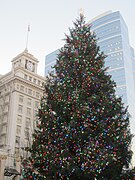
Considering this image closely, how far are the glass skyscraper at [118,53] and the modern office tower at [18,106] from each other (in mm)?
70015

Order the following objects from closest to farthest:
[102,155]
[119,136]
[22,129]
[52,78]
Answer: [102,155]
[119,136]
[52,78]
[22,129]

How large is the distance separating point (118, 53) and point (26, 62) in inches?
3218

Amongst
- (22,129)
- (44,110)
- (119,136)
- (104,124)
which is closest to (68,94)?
(44,110)

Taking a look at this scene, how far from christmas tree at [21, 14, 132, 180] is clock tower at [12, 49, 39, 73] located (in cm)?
5165

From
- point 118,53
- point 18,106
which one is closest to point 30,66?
point 18,106

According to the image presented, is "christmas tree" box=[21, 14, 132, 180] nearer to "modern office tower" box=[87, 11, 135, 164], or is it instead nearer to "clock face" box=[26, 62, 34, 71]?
"clock face" box=[26, 62, 34, 71]

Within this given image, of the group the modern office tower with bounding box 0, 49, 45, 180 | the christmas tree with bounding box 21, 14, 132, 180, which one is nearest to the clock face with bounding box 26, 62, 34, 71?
A: the modern office tower with bounding box 0, 49, 45, 180

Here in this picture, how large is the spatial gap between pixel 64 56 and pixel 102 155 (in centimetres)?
734

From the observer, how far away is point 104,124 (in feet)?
43.6

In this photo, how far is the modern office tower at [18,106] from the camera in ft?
167

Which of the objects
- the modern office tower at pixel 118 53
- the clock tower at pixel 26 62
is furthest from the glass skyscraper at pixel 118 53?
the clock tower at pixel 26 62

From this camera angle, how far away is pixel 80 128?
1341 centimetres

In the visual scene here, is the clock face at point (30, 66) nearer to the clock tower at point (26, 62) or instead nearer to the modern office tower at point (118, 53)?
the clock tower at point (26, 62)

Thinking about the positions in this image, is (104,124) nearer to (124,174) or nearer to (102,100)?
(102,100)
